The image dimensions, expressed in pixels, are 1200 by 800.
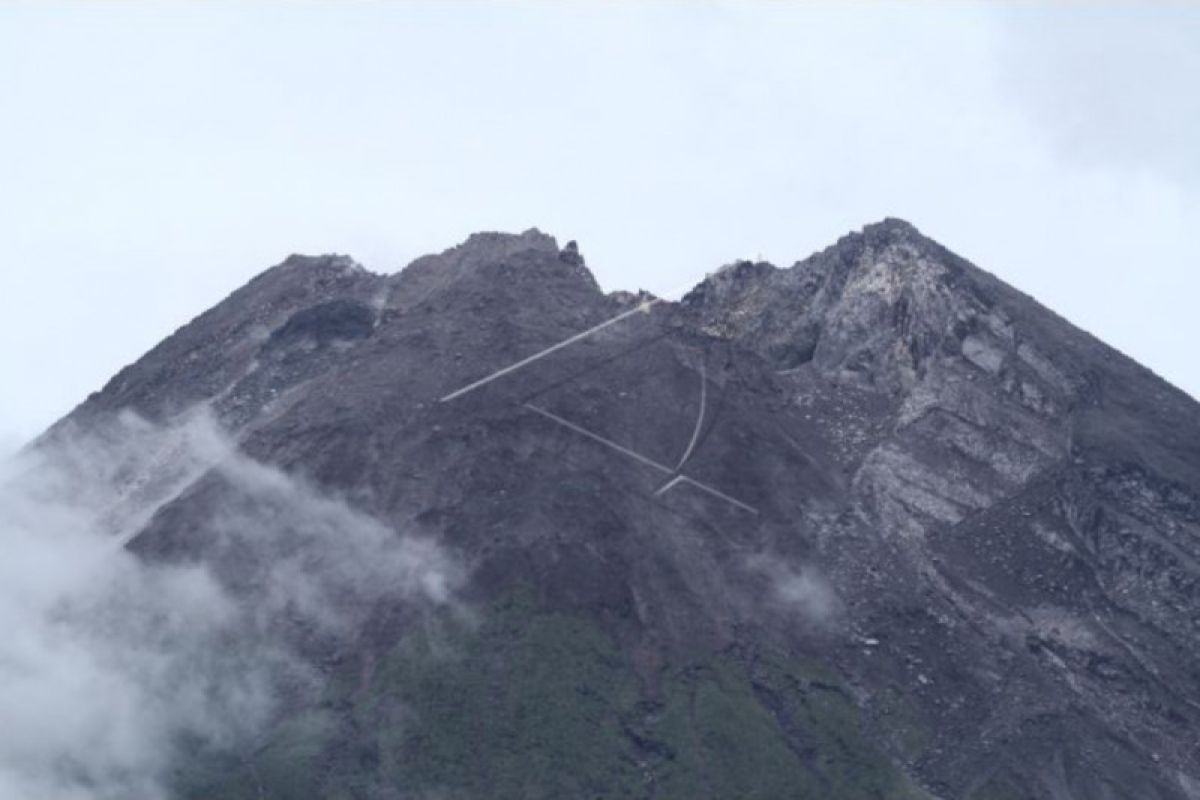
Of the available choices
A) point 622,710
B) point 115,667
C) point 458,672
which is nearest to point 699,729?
point 622,710

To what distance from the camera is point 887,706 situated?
19738cm

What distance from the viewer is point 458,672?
19562 centimetres

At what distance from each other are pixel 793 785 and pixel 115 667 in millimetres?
53906

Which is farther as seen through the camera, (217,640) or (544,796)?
(217,640)

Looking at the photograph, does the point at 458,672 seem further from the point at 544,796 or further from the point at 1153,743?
the point at 1153,743

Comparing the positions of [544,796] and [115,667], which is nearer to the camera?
[544,796]

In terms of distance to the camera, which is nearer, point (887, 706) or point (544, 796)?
point (544, 796)

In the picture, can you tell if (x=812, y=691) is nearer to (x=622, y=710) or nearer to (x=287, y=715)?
(x=622, y=710)

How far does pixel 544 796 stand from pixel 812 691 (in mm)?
25688

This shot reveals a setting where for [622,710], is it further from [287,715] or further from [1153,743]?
[1153,743]

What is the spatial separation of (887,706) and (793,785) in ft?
42.5

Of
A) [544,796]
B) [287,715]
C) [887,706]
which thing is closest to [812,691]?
[887,706]

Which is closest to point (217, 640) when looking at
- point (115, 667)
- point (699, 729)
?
point (115, 667)

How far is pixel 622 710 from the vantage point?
194m
